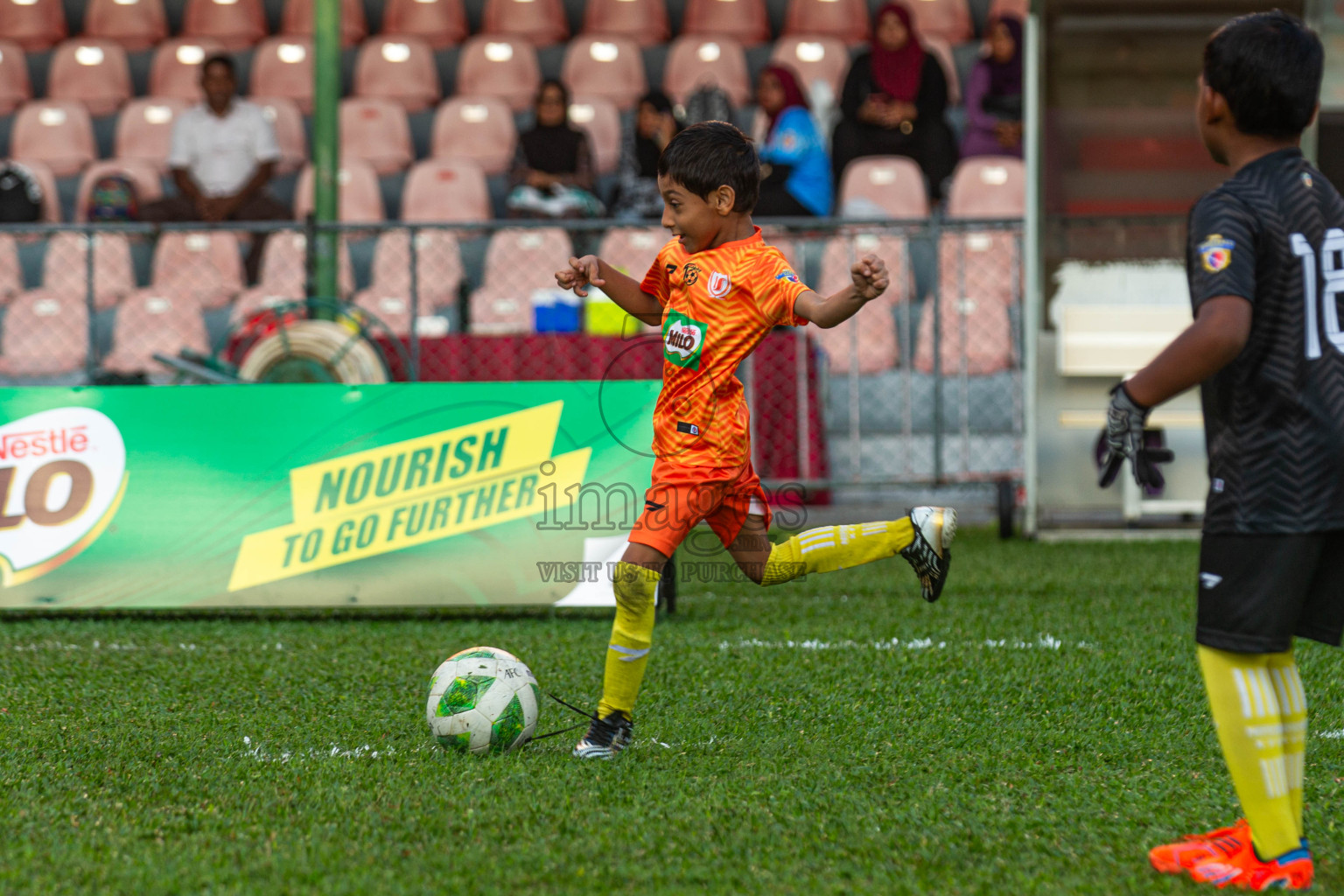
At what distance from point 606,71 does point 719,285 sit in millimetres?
10276

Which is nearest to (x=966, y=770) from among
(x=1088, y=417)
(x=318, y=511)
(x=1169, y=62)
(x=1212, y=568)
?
(x=1212, y=568)

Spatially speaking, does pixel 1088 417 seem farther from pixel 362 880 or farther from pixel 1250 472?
pixel 362 880

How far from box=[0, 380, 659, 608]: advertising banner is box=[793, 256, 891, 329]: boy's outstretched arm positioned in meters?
2.40

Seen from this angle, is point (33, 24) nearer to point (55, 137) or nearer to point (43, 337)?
point (55, 137)

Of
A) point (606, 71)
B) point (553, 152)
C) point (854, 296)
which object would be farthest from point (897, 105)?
point (854, 296)

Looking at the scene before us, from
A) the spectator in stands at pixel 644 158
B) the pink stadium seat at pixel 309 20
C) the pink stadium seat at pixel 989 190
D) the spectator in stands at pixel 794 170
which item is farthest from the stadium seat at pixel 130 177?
the pink stadium seat at pixel 989 190

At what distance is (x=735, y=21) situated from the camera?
1374 cm

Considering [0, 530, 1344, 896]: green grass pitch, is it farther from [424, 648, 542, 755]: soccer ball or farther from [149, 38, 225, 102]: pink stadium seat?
[149, 38, 225, 102]: pink stadium seat

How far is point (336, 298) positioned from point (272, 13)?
6.36 meters

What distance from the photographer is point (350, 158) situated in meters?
12.6

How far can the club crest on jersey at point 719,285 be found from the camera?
3.56 m

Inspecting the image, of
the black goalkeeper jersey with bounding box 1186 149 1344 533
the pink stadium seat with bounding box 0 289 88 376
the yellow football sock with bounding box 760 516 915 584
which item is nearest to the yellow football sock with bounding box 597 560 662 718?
the yellow football sock with bounding box 760 516 915 584

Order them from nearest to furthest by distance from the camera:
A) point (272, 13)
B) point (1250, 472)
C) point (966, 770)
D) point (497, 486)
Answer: point (1250, 472), point (966, 770), point (497, 486), point (272, 13)

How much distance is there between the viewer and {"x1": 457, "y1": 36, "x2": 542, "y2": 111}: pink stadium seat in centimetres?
1339
